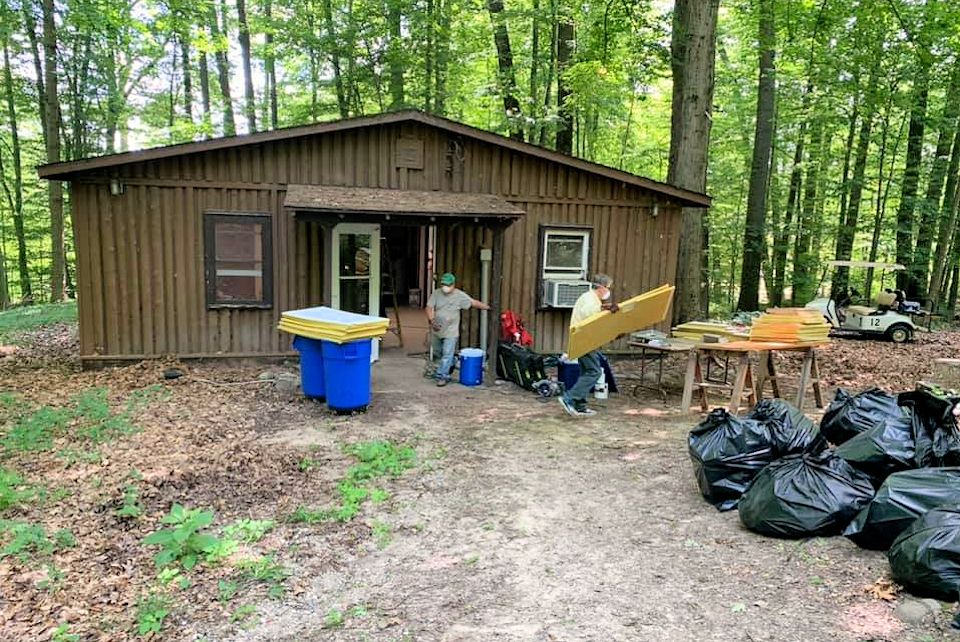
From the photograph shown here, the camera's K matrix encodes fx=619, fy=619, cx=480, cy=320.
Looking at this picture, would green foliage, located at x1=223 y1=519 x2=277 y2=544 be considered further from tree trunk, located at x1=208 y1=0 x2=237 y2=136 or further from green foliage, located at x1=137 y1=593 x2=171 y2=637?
tree trunk, located at x1=208 y1=0 x2=237 y2=136

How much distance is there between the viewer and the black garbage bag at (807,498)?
150 inches

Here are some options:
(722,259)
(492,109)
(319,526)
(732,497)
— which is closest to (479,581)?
Result: (319,526)

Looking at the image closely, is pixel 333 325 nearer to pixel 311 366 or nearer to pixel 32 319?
pixel 311 366

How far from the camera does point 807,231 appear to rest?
18219mm

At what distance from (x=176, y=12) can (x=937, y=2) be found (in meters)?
17.4

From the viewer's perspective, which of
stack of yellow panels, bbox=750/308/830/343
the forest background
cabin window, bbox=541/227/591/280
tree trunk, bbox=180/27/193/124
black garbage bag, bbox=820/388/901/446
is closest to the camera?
black garbage bag, bbox=820/388/901/446

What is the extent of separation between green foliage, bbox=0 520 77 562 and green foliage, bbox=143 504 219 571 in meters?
0.51

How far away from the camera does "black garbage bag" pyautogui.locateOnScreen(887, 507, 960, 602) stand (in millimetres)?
2916

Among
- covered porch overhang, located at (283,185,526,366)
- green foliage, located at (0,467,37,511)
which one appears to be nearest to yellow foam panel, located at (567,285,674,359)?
covered porch overhang, located at (283,185,526,366)

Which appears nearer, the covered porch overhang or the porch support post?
the covered porch overhang

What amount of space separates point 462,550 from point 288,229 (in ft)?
22.2

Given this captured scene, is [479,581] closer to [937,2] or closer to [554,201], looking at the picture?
[554,201]

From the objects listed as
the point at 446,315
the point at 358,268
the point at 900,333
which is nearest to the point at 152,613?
the point at 446,315

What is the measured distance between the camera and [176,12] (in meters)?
15.9
